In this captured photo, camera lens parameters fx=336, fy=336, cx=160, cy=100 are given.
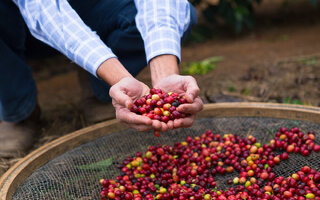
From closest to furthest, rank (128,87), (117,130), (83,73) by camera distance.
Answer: (128,87) < (117,130) < (83,73)

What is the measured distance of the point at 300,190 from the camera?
1886mm

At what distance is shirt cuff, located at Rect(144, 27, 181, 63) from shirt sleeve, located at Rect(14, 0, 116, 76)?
0.82 feet

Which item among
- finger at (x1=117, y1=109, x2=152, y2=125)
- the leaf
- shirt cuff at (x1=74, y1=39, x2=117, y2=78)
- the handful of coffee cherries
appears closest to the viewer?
finger at (x1=117, y1=109, x2=152, y2=125)

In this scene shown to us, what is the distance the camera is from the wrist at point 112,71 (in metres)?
1.83

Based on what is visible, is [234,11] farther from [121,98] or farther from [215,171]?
[121,98]

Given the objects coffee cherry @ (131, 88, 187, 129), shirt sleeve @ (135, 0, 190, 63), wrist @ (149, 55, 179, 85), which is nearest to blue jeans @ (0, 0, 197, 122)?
shirt sleeve @ (135, 0, 190, 63)

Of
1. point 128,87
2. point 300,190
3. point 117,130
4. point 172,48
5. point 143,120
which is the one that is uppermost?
point 172,48

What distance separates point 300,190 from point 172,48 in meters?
1.09

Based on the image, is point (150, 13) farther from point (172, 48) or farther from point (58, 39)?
point (58, 39)

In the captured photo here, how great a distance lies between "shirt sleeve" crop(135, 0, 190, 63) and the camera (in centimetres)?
198

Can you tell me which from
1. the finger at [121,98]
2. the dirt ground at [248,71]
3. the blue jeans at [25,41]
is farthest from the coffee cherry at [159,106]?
the dirt ground at [248,71]

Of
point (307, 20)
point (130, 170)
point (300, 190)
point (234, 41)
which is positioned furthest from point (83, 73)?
point (307, 20)

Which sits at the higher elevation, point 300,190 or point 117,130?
point 117,130

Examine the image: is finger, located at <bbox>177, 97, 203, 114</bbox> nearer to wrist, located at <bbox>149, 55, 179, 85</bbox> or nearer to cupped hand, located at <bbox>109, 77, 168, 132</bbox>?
cupped hand, located at <bbox>109, 77, 168, 132</bbox>
